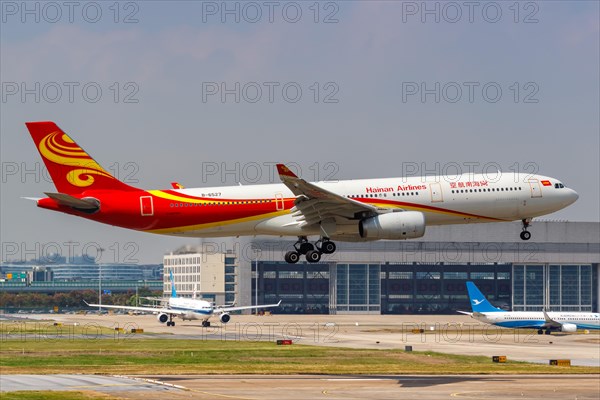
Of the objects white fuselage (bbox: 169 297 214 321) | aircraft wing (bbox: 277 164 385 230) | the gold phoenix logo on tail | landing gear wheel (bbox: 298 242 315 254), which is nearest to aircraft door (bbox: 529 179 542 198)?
aircraft wing (bbox: 277 164 385 230)

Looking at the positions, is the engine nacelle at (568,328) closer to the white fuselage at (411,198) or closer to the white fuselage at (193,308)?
the white fuselage at (193,308)

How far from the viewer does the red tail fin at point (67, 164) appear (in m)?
77.0

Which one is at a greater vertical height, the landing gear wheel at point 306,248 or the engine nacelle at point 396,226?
the engine nacelle at point 396,226

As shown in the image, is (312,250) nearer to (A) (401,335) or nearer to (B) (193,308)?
(A) (401,335)

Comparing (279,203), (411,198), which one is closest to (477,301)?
(411,198)

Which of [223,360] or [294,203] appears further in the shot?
[223,360]

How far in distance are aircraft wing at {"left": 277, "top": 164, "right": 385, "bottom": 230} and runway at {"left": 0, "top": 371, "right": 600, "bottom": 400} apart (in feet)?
44.4

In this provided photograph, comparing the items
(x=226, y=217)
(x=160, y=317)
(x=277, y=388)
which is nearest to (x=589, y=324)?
(x=160, y=317)

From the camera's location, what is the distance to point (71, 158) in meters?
78.2

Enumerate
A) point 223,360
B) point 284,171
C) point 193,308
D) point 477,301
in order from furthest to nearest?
point 193,308
point 477,301
point 223,360
point 284,171

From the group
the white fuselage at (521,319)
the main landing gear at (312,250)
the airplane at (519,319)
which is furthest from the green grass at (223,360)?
the white fuselage at (521,319)

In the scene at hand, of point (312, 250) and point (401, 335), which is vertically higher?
point (312, 250)

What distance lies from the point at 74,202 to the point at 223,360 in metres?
40.9

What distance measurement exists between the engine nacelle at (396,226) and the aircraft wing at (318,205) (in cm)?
99
